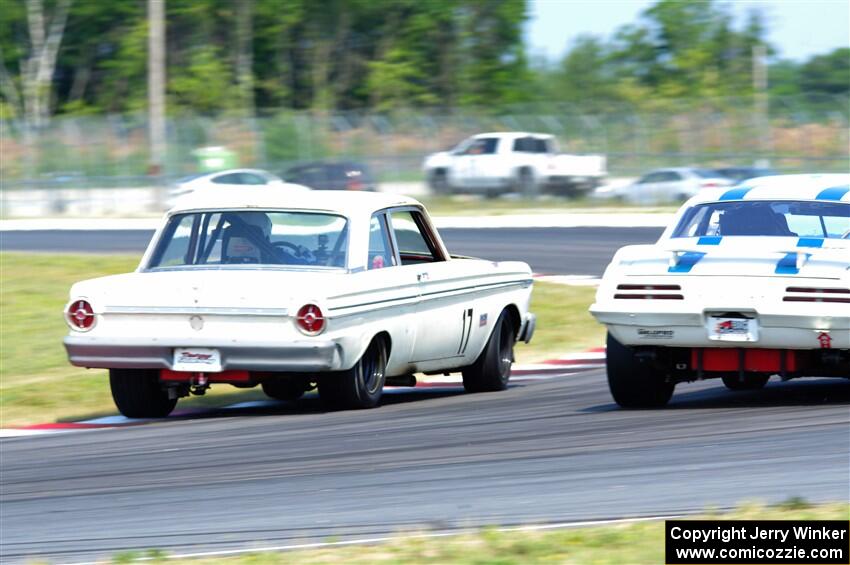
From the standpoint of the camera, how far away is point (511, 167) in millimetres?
36688

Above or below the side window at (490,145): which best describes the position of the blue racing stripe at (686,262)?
above

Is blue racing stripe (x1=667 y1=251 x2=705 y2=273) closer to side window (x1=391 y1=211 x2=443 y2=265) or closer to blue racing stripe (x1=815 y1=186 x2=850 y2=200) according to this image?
blue racing stripe (x1=815 y1=186 x2=850 y2=200)

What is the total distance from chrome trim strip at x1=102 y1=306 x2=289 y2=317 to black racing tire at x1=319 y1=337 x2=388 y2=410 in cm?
69

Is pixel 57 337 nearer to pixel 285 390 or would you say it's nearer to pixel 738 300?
pixel 285 390

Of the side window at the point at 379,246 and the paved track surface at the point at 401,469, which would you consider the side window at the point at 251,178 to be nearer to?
the side window at the point at 379,246

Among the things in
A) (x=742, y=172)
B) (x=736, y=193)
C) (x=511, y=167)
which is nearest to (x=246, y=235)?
(x=736, y=193)

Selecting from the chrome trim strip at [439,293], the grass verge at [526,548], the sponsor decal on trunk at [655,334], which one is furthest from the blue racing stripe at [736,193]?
the grass verge at [526,548]

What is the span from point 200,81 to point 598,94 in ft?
96.6

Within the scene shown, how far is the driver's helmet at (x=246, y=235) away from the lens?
9.66 metres

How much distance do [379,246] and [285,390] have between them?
4.64ft

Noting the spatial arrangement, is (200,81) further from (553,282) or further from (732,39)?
(553,282)

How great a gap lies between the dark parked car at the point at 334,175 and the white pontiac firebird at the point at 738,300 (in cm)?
2638

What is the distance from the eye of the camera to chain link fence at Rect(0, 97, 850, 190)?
36.2 meters

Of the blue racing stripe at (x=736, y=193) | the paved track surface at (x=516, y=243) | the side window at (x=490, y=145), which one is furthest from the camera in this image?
the side window at (x=490, y=145)
